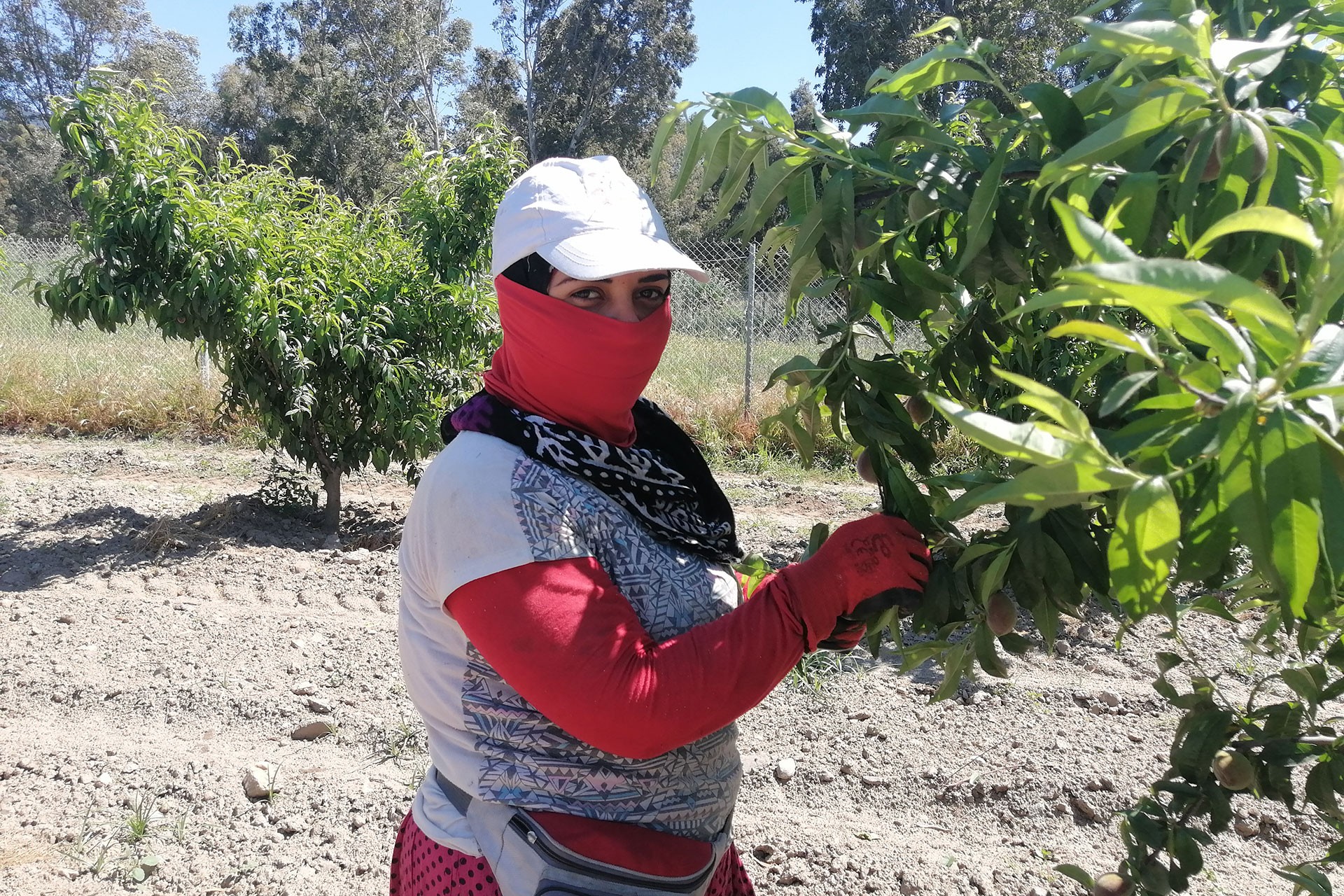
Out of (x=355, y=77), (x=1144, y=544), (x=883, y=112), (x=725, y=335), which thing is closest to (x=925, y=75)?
(x=883, y=112)

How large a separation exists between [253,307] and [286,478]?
4.11 feet

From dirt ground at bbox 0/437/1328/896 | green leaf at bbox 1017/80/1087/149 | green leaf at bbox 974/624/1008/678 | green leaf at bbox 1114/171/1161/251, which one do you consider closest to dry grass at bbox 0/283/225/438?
dirt ground at bbox 0/437/1328/896

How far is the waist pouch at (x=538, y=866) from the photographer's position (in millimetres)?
1176

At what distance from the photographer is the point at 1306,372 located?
1.83 feet

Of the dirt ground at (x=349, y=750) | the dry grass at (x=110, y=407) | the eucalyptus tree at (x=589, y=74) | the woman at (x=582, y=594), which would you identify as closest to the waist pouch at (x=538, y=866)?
the woman at (x=582, y=594)

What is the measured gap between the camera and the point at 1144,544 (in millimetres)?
604

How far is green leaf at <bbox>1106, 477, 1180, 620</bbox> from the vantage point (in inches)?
22.5

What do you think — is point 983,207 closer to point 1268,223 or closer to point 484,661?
point 1268,223

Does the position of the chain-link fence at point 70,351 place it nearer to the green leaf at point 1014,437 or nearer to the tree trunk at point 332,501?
the tree trunk at point 332,501

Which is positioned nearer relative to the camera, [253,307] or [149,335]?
[253,307]

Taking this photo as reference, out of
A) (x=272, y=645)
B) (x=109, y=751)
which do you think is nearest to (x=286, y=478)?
(x=272, y=645)

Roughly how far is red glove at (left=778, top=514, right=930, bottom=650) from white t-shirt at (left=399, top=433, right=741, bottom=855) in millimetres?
171

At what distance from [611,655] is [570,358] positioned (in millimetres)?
382

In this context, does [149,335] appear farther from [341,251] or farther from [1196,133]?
[1196,133]
